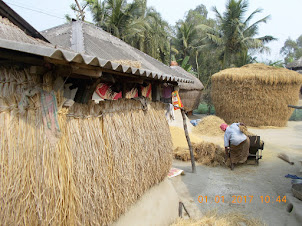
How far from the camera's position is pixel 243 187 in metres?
5.14

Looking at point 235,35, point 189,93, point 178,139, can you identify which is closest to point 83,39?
point 178,139

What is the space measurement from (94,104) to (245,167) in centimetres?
577

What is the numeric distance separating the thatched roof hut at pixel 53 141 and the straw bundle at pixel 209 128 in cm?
926

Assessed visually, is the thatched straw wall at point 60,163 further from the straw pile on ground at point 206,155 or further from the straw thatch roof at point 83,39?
the straw pile on ground at point 206,155

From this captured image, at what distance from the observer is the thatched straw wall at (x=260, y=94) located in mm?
13016

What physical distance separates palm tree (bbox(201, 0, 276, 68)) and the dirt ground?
44.4ft

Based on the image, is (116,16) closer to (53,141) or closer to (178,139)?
(178,139)

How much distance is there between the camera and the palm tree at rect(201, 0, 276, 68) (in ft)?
59.3

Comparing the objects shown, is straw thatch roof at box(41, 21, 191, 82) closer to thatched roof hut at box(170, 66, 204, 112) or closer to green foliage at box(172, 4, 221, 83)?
thatched roof hut at box(170, 66, 204, 112)

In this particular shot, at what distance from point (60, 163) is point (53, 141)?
7.4 inches

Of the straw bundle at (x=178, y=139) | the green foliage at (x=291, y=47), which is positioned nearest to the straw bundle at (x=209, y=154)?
the straw bundle at (x=178, y=139)

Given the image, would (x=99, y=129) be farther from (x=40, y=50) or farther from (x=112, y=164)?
(x=40, y=50)

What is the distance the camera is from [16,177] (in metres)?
1.63

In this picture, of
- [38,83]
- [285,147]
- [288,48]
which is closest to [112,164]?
[38,83]
